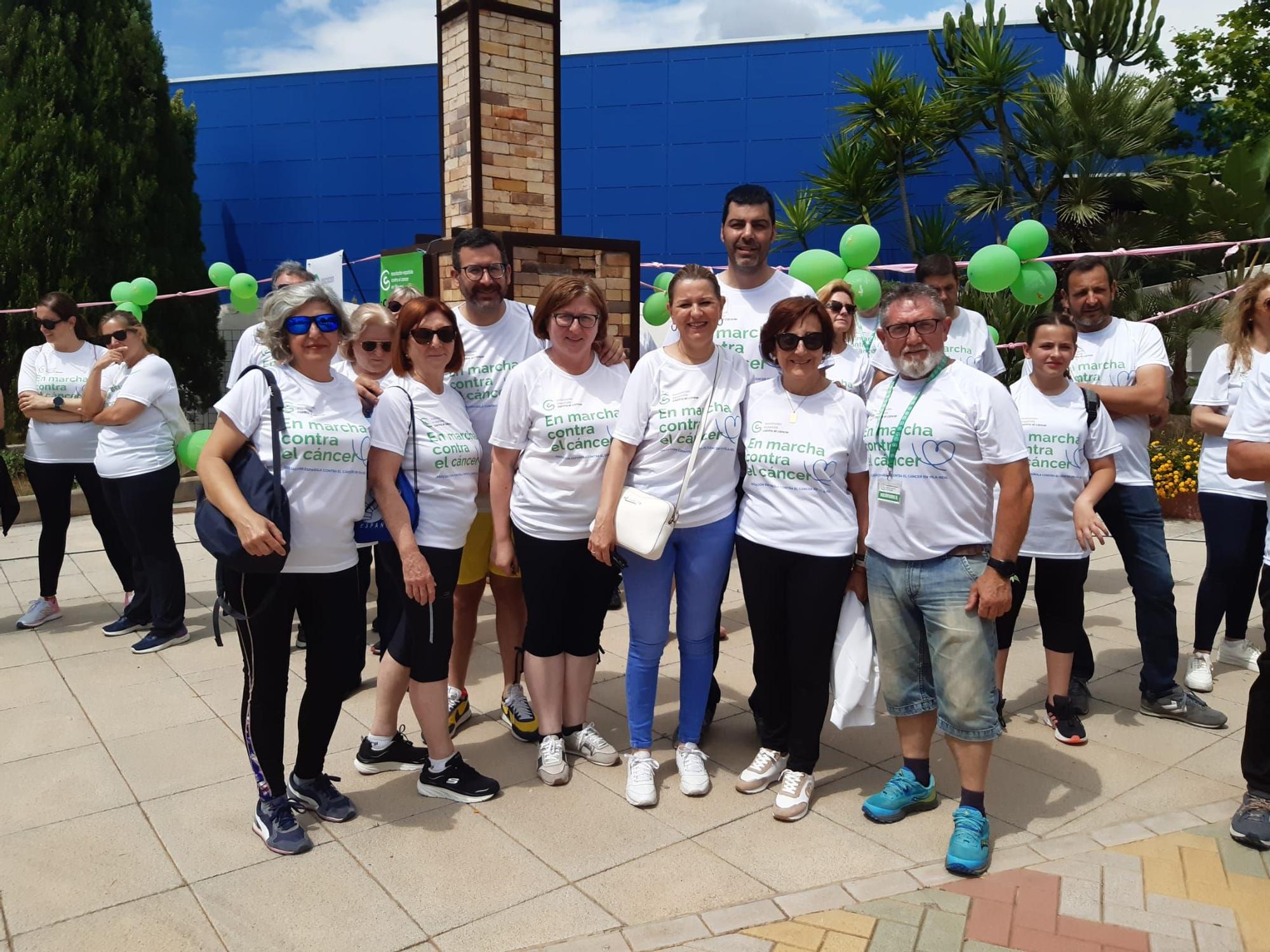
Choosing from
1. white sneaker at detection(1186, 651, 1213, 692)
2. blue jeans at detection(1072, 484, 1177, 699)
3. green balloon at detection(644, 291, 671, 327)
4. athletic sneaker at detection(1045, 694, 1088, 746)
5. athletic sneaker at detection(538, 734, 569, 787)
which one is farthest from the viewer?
green balloon at detection(644, 291, 671, 327)

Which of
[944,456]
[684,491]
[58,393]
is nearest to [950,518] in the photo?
[944,456]

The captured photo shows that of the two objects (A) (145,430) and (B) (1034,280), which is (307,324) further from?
(B) (1034,280)

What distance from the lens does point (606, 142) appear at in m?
15.5

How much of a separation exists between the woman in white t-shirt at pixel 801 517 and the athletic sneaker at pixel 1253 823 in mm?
1372

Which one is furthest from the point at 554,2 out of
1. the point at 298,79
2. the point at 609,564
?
the point at 298,79

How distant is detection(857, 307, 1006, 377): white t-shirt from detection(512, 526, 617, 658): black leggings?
1.66 metres

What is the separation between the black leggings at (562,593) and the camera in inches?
136

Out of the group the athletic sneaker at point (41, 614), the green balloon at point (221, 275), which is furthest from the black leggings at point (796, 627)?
the green balloon at point (221, 275)

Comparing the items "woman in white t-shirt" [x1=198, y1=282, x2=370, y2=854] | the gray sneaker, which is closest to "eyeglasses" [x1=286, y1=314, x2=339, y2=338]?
"woman in white t-shirt" [x1=198, y1=282, x2=370, y2=854]

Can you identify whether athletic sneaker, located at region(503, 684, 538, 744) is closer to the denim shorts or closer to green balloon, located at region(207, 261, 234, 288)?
the denim shorts

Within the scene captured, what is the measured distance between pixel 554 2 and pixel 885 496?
16.5 ft

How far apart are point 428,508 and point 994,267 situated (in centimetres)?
323

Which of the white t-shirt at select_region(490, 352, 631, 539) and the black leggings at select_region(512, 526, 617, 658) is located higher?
the white t-shirt at select_region(490, 352, 631, 539)

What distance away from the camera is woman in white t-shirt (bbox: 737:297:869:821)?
3205 millimetres
